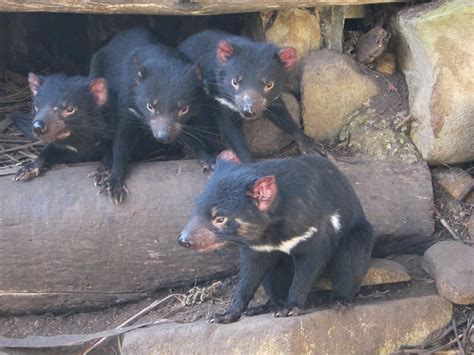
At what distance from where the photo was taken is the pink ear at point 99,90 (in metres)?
6.41

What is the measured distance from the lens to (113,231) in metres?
5.91

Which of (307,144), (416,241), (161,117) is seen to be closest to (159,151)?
(161,117)

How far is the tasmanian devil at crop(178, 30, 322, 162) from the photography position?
247 inches

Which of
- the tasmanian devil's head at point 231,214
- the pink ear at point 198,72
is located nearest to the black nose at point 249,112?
the pink ear at point 198,72

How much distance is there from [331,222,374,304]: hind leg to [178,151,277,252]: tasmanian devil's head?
700 millimetres

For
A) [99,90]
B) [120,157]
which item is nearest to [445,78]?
[120,157]

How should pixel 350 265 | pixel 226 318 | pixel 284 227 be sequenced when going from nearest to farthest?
pixel 284 227
pixel 226 318
pixel 350 265

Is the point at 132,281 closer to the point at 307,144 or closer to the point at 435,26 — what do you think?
the point at 307,144

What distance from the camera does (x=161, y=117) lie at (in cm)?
618

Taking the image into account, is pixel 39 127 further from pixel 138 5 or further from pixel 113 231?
pixel 138 5

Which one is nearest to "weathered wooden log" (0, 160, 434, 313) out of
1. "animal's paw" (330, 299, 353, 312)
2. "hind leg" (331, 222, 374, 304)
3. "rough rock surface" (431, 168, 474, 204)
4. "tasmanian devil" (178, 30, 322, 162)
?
"rough rock surface" (431, 168, 474, 204)

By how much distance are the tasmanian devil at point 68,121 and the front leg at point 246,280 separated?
1.71 metres

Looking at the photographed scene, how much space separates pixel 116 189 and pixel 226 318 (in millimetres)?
1280

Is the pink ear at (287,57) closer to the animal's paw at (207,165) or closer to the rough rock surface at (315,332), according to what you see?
the animal's paw at (207,165)
